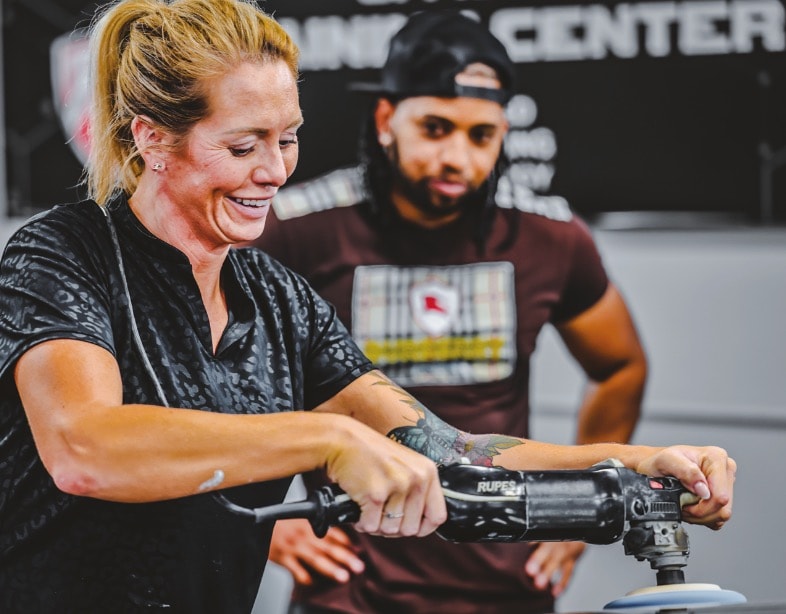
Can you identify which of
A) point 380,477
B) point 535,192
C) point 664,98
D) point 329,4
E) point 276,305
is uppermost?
point 329,4

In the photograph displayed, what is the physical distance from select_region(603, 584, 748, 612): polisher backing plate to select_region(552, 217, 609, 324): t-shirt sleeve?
1.53 m

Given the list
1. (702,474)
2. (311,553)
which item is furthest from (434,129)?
(702,474)

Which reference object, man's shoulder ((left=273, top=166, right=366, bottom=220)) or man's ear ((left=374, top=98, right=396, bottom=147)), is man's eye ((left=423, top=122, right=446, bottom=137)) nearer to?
man's ear ((left=374, top=98, right=396, bottom=147))

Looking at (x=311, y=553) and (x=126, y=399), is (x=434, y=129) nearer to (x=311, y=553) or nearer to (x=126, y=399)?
(x=311, y=553)

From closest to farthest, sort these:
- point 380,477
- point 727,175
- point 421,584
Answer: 1. point 380,477
2. point 421,584
3. point 727,175

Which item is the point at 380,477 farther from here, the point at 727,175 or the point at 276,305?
the point at 727,175

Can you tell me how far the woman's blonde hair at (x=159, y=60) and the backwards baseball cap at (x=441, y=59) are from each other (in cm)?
111

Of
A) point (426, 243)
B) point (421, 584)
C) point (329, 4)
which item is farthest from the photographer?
point (329, 4)

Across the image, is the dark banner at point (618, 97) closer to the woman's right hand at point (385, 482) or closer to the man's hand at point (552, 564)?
the man's hand at point (552, 564)

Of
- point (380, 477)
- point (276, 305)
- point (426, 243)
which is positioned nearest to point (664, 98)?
point (426, 243)

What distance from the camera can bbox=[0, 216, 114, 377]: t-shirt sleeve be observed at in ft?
4.91

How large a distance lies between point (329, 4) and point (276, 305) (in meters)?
1.79

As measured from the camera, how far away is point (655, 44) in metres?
3.25

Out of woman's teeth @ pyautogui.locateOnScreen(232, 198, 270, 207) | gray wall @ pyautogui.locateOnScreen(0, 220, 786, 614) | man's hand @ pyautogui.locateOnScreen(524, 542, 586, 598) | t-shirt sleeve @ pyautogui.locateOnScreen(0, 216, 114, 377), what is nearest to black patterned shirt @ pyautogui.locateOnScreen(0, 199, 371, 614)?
t-shirt sleeve @ pyautogui.locateOnScreen(0, 216, 114, 377)
